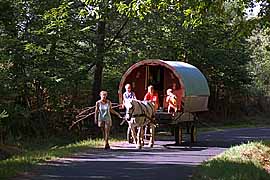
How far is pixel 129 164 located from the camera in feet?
50.8

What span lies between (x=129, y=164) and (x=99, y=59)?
565 inches

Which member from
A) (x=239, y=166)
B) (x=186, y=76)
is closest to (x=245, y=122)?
(x=186, y=76)

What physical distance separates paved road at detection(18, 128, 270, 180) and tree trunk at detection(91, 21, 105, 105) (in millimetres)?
9178

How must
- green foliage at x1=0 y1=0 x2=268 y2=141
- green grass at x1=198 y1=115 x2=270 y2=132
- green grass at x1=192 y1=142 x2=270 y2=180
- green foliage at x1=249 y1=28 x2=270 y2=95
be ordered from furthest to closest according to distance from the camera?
green foliage at x1=249 y1=28 x2=270 y2=95 < green grass at x1=198 y1=115 x2=270 y2=132 < green foliage at x1=0 y1=0 x2=268 y2=141 < green grass at x1=192 y1=142 x2=270 y2=180

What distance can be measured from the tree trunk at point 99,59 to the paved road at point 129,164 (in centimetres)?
918

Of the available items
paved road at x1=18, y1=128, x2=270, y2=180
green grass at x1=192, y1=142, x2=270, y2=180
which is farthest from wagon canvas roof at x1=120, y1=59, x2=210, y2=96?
green grass at x1=192, y1=142, x2=270, y2=180

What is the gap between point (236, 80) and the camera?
4466 cm

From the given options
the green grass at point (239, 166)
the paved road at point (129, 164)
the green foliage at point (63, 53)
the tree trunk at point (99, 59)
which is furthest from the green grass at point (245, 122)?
the green grass at point (239, 166)

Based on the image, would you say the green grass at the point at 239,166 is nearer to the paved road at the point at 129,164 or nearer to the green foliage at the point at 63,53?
the paved road at the point at 129,164

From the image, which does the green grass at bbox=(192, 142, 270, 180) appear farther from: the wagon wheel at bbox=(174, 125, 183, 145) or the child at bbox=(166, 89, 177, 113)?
the child at bbox=(166, 89, 177, 113)

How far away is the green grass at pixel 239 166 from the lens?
13.2 metres

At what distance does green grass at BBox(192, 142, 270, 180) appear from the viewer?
1315 centimetres

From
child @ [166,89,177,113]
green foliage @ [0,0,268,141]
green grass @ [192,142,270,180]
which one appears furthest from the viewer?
green foliage @ [0,0,268,141]

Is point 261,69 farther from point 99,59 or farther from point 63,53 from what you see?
point 63,53
